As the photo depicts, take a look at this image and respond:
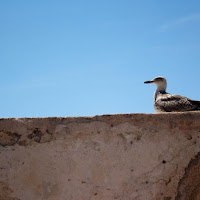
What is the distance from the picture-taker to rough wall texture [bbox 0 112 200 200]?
8.50 feet

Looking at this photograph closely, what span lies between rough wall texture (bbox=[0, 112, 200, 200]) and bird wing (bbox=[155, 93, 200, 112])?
157cm

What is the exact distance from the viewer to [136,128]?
8.86 ft

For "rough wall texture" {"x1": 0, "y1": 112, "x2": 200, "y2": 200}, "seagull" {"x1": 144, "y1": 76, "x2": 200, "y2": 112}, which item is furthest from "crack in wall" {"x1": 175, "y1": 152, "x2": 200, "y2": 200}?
"seagull" {"x1": 144, "y1": 76, "x2": 200, "y2": 112}

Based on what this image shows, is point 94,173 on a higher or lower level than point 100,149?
lower

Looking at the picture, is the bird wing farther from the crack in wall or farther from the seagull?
the crack in wall

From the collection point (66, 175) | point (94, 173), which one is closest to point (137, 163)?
point (94, 173)

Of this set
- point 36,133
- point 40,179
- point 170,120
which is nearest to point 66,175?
point 40,179

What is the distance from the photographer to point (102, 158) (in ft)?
8.67

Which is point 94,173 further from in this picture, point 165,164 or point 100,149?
point 165,164

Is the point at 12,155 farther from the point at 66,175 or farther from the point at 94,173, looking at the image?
the point at 94,173

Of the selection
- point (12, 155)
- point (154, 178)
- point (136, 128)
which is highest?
point (136, 128)

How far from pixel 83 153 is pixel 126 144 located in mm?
331

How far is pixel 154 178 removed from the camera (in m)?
2.66

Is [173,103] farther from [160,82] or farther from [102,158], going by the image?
[102,158]
